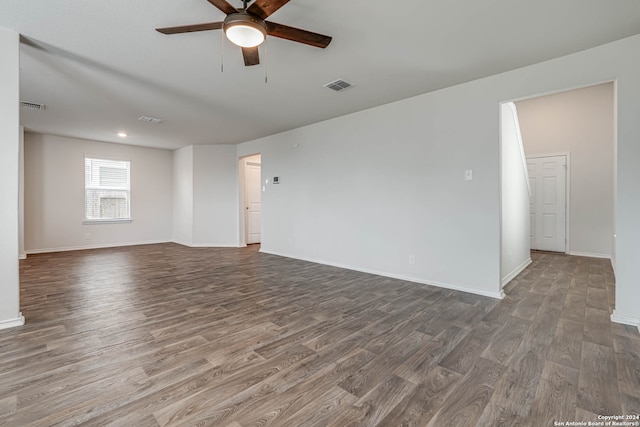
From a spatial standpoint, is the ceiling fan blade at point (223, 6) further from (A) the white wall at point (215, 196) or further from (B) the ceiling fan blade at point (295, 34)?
(A) the white wall at point (215, 196)

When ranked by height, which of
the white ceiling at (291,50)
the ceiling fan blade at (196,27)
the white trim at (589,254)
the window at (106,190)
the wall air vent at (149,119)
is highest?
the wall air vent at (149,119)

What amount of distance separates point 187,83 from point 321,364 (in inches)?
136

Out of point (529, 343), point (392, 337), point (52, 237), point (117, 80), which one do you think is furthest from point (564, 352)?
point (52, 237)

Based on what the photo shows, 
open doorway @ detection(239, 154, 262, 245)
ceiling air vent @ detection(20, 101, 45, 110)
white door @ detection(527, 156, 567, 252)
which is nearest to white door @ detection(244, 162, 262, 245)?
open doorway @ detection(239, 154, 262, 245)

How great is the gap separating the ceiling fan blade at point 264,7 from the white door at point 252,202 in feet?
19.1

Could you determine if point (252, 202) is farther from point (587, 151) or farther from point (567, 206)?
point (587, 151)

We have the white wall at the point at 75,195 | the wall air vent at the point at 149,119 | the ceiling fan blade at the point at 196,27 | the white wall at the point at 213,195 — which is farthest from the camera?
the white wall at the point at 213,195

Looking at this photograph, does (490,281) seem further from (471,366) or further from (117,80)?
(117,80)

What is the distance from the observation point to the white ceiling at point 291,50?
2211 mm

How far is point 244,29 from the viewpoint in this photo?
193 cm

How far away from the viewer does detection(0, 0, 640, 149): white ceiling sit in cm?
221

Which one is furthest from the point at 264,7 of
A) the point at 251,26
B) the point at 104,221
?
the point at 104,221

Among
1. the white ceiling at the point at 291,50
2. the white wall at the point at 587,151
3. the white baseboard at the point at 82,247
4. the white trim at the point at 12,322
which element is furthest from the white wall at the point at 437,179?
the white baseboard at the point at 82,247

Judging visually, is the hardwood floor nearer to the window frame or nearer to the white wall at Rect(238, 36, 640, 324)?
the white wall at Rect(238, 36, 640, 324)
